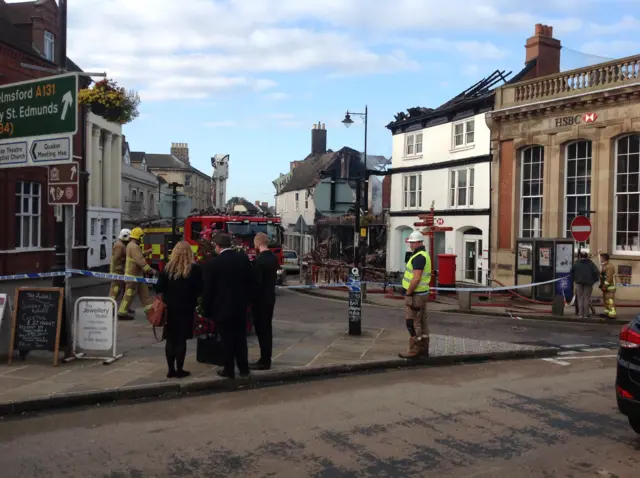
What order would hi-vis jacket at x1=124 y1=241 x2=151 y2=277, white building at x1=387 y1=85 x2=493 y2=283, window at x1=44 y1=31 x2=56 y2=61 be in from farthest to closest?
1. white building at x1=387 y1=85 x2=493 y2=283
2. window at x1=44 y1=31 x2=56 y2=61
3. hi-vis jacket at x1=124 y1=241 x2=151 y2=277

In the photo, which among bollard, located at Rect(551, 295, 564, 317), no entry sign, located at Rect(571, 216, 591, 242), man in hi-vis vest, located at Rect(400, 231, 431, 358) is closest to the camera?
man in hi-vis vest, located at Rect(400, 231, 431, 358)

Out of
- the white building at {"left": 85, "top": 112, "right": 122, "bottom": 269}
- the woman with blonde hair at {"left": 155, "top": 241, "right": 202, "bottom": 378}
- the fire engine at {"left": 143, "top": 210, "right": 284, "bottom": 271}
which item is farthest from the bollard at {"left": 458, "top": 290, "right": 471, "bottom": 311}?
the white building at {"left": 85, "top": 112, "right": 122, "bottom": 269}

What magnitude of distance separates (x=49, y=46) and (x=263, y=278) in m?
22.7

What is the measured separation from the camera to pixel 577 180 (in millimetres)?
23000

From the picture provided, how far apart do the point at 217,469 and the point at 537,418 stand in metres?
3.41

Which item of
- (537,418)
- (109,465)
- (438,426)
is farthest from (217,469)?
(537,418)

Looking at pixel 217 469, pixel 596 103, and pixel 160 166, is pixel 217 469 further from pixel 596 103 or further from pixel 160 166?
pixel 160 166

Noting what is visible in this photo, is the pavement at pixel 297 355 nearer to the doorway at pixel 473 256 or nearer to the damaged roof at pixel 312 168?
the doorway at pixel 473 256

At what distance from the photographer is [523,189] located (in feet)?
82.5

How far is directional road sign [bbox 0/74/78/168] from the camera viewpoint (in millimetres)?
8258

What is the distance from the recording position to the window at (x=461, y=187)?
2805 cm

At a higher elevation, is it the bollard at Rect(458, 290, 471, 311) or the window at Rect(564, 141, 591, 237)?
the window at Rect(564, 141, 591, 237)

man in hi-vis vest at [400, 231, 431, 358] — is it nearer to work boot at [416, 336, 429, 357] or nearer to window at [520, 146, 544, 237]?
work boot at [416, 336, 429, 357]

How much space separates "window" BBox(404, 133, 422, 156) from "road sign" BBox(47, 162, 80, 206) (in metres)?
25.6
